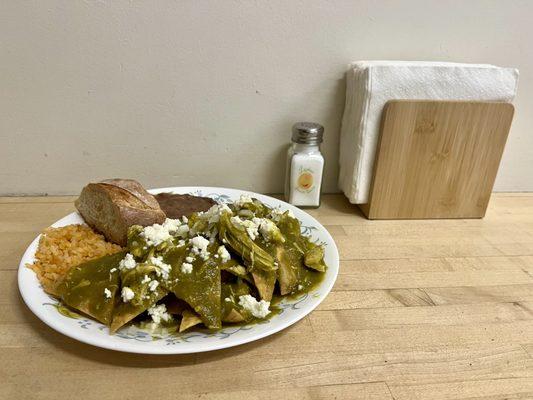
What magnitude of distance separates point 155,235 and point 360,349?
49 centimetres

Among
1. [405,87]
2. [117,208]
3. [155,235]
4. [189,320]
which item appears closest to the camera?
[189,320]

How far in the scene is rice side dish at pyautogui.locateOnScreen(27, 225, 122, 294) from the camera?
36.5 inches

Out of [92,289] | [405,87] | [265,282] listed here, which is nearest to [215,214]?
[265,282]

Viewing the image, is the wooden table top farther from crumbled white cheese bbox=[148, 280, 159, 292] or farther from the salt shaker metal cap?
the salt shaker metal cap

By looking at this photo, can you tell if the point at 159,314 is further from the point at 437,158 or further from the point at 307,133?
the point at 437,158

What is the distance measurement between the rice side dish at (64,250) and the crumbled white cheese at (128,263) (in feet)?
0.48

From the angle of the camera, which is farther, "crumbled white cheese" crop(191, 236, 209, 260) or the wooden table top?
"crumbled white cheese" crop(191, 236, 209, 260)

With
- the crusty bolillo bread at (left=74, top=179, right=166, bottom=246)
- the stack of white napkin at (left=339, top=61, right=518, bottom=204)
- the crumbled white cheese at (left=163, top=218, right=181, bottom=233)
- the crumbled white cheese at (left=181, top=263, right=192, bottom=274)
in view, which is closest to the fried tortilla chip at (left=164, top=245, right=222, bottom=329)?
the crumbled white cheese at (left=181, top=263, right=192, bottom=274)

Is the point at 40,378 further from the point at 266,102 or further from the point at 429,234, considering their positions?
the point at 429,234

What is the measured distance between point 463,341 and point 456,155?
2.19ft

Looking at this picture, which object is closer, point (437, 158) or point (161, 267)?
point (161, 267)

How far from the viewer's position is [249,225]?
94 centimetres

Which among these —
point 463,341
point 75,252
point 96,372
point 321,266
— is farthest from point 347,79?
point 96,372

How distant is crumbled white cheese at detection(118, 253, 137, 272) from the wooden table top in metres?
0.17
